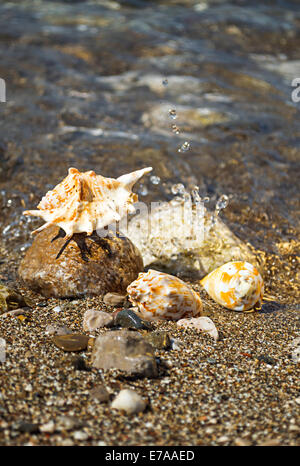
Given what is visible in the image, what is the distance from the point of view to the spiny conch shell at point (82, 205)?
300 cm

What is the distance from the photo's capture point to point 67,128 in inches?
223

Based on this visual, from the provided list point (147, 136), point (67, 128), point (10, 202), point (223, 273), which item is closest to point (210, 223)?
point (223, 273)

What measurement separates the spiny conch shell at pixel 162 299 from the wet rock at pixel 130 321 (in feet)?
0.40

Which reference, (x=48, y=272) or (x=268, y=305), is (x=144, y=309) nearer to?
(x=48, y=272)

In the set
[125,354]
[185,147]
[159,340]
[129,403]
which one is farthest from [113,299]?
[185,147]

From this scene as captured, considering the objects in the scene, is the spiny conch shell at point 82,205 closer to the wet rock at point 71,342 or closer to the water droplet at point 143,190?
the wet rock at point 71,342

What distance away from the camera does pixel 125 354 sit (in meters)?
2.19

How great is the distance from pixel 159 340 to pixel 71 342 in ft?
1.57

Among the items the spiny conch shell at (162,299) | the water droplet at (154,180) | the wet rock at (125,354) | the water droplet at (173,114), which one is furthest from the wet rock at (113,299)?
the water droplet at (173,114)

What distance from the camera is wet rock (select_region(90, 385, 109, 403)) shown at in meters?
1.98

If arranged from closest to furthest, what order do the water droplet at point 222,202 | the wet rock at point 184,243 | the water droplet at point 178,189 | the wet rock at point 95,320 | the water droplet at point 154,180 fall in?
the wet rock at point 95,320 → the wet rock at point 184,243 → the water droplet at point 222,202 → the water droplet at point 178,189 → the water droplet at point 154,180

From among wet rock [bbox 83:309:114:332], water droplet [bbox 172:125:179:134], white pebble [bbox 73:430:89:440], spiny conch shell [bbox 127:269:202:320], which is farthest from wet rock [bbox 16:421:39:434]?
water droplet [bbox 172:125:179:134]

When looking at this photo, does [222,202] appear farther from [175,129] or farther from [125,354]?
[125,354]

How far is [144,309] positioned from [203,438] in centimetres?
104
